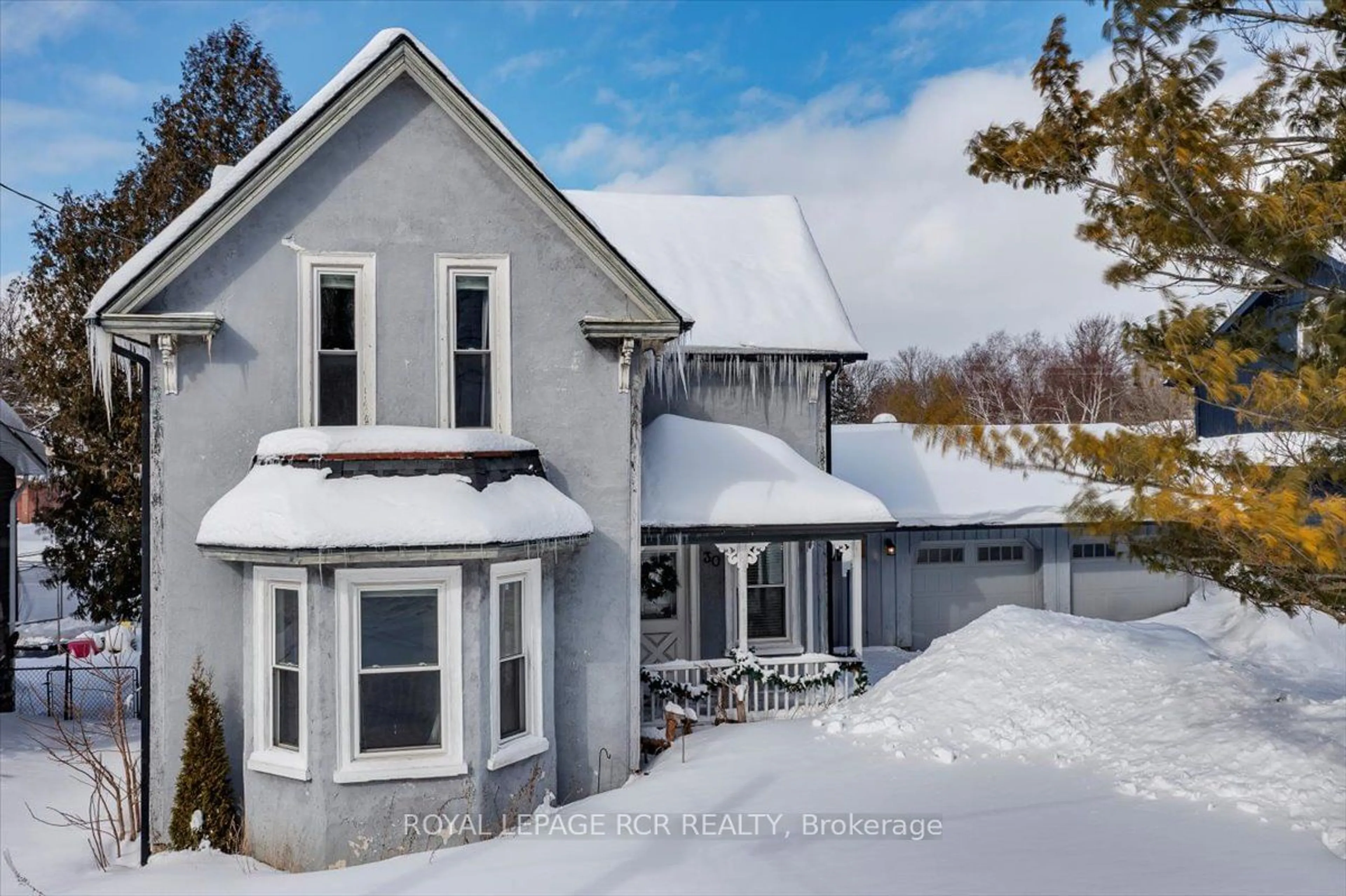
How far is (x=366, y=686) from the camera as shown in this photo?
8109mm

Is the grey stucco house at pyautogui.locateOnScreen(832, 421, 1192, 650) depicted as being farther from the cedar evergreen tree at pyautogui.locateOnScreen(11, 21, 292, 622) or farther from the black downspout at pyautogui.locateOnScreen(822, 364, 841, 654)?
the cedar evergreen tree at pyautogui.locateOnScreen(11, 21, 292, 622)

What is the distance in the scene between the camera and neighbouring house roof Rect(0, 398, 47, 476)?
557 inches

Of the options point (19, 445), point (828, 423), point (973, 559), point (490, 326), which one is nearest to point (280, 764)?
point (490, 326)

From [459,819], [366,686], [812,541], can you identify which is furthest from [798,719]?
[366,686]

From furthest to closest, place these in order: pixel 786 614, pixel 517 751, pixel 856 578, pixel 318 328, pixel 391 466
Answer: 1. pixel 786 614
2. pixel 856 578
3. pixel 318 328
4. pixel 517 751
5. pixel 391 466

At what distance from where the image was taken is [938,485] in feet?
60.6

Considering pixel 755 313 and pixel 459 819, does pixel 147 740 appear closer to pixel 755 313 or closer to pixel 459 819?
pixel 459 819

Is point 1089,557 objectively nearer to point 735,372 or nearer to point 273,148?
point 735,372

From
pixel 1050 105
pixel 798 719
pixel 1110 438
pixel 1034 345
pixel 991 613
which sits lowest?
pixel 798 719

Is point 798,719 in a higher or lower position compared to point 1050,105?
lower

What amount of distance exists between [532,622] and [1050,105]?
6.42m

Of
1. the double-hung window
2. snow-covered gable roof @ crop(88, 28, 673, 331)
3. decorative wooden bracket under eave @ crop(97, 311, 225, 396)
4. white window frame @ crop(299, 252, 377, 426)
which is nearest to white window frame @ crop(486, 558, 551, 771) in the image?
white window frame @ crop(299, 252, 377, 426)

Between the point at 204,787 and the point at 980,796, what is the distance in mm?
7226

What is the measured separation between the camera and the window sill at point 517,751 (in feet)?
27.1
